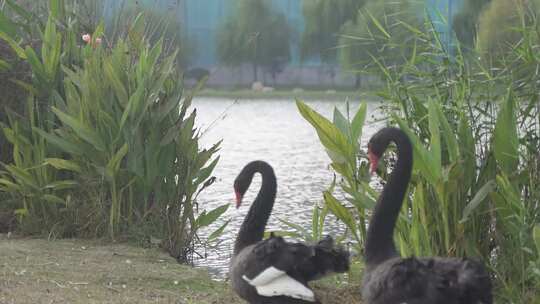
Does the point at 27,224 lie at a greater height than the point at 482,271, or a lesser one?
lesser

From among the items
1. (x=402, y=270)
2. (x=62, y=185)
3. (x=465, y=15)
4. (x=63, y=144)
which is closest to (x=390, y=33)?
(x=63, y=144)

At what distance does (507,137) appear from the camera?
159 inches

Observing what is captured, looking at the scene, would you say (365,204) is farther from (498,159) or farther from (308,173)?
(308,173)

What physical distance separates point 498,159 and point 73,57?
284 cm

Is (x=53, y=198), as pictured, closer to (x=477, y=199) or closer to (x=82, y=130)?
(x=82, y=130)

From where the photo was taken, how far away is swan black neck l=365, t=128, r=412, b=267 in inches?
143

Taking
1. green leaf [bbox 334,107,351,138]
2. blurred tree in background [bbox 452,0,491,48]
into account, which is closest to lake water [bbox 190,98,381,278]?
green leaf [bbox 334,107,351,138]

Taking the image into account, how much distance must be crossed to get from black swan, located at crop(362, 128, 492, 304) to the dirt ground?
0.73m

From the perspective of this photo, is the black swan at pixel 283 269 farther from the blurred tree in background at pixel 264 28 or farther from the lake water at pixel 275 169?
the blurred tree in background at pixel 264 28

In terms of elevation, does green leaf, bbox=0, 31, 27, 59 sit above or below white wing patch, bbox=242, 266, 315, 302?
above

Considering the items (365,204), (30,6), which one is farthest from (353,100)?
(365,204)

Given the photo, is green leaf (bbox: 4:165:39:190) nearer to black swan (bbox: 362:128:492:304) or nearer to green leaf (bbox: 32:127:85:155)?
green leaf (bbox: 32:127:85:155)

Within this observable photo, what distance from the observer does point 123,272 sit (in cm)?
473

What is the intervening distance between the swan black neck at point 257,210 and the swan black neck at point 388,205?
2.19 feet
